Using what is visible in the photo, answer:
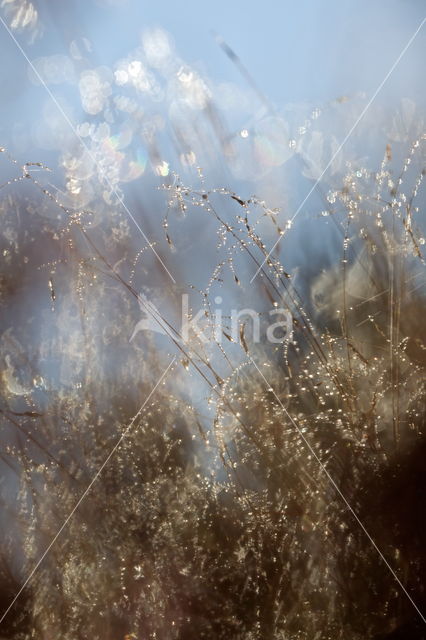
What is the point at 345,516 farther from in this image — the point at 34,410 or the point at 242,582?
the point at 34,410

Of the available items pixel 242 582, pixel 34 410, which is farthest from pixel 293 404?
pixel 34 410

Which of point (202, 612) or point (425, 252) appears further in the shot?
point (425, 252)

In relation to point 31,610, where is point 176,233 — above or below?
above

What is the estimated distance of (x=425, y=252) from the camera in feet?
4.28

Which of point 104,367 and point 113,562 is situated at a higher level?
point 104,367

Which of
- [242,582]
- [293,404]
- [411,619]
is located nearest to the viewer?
[411,619]

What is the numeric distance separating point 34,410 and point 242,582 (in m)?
0.79

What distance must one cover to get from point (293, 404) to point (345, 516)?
31 centimetres

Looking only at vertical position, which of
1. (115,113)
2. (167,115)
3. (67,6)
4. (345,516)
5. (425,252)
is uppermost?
(67,6)

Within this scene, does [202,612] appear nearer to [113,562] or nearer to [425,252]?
[113,562]

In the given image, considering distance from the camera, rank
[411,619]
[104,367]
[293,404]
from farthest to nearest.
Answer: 1. [104,367]
2. [293,404]
3. [411,619]

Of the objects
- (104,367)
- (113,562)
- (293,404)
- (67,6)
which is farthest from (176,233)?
(113,562)

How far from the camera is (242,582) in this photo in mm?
1192

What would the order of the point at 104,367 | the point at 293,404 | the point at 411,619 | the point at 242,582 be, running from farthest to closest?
1. the point at 104,367
2. the point at 293,404
3. the point at 242,582
4. the point at 411,619
